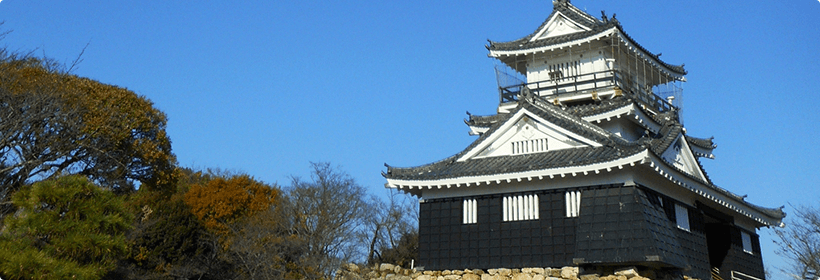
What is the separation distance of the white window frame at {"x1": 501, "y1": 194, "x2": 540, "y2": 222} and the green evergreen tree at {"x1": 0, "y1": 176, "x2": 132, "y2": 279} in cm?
887

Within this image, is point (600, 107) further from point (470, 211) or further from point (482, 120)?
point (470, 211)

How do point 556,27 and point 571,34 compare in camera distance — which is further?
point 556,27

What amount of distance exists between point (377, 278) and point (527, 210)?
491cm

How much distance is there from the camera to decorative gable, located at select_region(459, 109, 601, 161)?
18266 mm

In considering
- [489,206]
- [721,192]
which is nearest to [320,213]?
[489,206]

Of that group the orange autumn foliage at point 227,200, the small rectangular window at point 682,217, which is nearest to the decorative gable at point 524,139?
the small rectangular window at point 682,217

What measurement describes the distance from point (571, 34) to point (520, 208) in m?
8.06

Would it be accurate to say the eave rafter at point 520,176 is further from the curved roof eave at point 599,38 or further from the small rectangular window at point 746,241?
the small rectangular window at point 746,241

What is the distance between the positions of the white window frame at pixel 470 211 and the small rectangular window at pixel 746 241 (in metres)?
8.91

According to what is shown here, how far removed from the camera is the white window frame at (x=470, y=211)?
17.9 meters

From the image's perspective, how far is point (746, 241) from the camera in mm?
21469

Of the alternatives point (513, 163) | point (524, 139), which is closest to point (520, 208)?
point (513, 163)

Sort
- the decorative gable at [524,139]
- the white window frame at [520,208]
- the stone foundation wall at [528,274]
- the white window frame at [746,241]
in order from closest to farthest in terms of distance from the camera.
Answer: the stone foundation wall at [528,274]
the white window frame at [520,208]
the decorative gable at [524,139]
the white window frame at [746,241]

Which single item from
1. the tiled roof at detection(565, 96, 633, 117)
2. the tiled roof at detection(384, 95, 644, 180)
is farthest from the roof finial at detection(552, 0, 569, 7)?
the tiled roof at detection(384, 95, 644, 180)
